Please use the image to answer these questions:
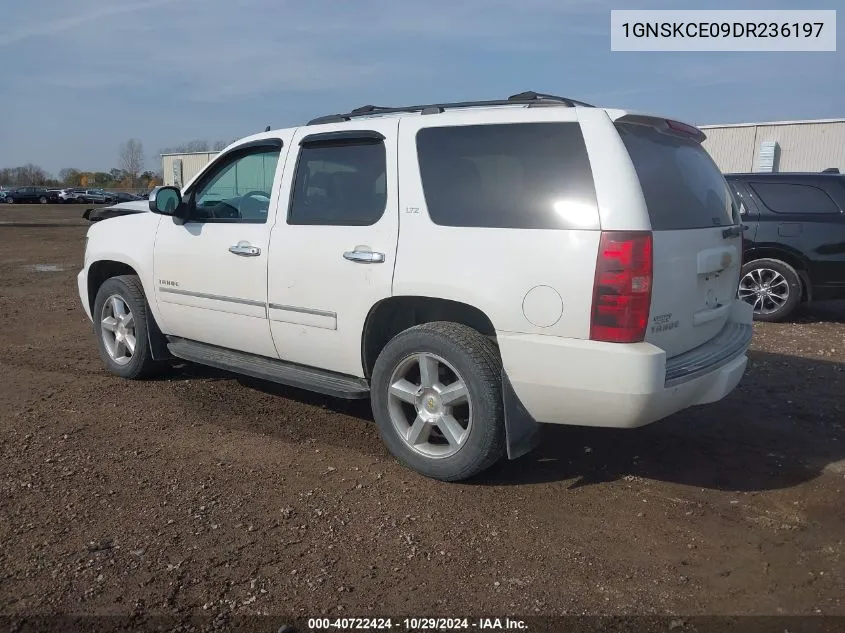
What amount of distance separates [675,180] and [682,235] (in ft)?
1.23

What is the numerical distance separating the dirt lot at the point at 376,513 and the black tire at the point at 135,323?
0.16 metres

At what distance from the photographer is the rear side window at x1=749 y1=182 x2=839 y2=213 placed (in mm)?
8438

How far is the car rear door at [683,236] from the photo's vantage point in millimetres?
3475

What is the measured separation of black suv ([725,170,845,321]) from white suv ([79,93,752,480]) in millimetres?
4640

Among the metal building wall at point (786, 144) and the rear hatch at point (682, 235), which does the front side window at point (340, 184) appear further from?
the metal building wall at point (786, 144)

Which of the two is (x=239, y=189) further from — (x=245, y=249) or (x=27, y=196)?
(x=27, y=196)

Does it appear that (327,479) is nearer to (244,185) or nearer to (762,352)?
(244,185)

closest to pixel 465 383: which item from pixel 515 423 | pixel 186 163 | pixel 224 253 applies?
pixel 515 423

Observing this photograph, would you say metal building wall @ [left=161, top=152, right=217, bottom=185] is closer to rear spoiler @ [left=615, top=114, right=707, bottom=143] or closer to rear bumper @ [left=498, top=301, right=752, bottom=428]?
rear spoiler @ [left=615, top=114, right=707, bottom=143]

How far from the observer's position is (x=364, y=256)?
13.3 feet

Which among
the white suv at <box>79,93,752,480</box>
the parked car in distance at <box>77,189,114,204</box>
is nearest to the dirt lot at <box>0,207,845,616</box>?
the white suv at <box>79,93,752,480</box>

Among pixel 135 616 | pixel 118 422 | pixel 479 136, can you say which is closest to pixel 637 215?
pixel 479 136

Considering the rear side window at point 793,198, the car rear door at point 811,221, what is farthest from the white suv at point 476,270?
the rear side window at point 793,198

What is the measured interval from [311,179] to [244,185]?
691 mm
